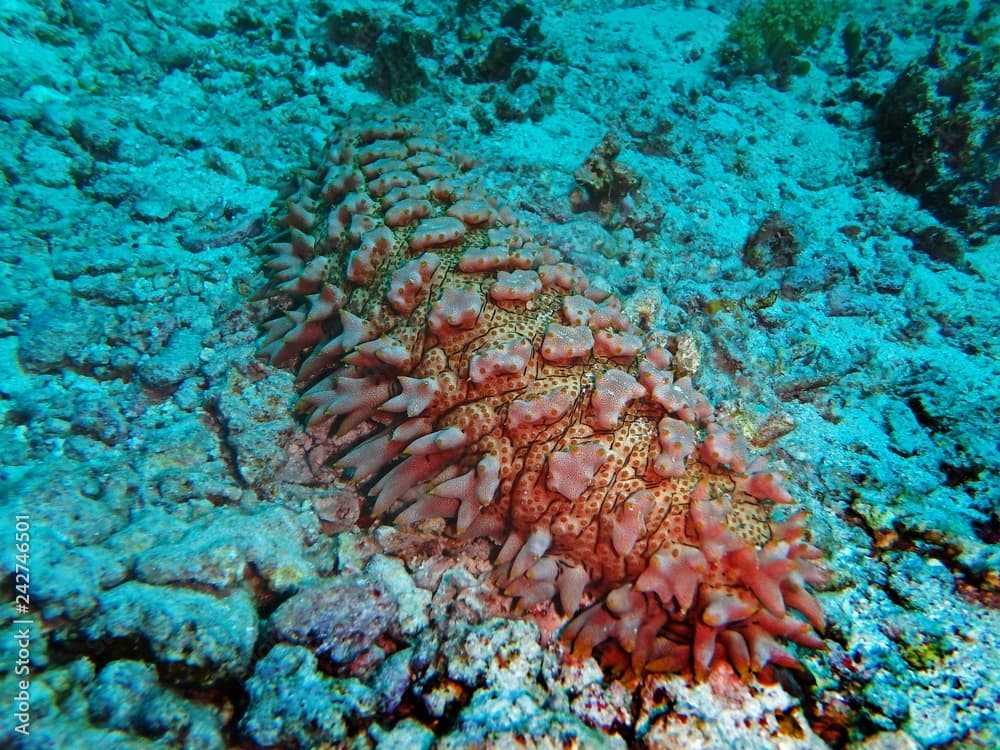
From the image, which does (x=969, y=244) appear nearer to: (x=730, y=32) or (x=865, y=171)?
(x=865, y=171)

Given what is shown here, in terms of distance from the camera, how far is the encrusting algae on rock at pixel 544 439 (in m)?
2.03

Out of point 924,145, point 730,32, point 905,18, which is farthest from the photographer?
point 905,18

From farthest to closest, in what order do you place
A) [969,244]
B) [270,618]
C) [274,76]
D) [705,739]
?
1. [274,76]
2. [969,244]
3. [270,618]
4. [705,739]

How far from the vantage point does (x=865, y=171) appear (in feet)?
16.0

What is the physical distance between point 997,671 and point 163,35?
322 inches

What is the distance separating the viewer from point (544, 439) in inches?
90.4

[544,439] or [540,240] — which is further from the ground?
[540,240]

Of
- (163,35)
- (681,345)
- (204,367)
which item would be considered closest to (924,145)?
(681,345)

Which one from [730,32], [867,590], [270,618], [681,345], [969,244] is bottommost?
[270,618]

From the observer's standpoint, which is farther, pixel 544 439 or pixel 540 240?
pixel 540 240

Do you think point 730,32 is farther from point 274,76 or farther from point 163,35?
point 163,35

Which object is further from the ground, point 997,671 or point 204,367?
point 997,671

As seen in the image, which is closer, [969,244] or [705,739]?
[705,739]

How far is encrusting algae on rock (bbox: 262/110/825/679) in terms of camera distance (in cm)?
203
